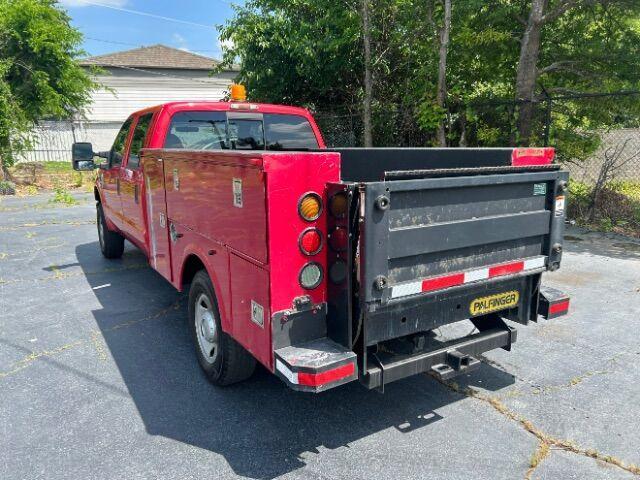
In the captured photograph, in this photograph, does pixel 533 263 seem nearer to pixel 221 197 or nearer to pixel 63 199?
pixel 221 197

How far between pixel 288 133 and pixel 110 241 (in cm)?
368

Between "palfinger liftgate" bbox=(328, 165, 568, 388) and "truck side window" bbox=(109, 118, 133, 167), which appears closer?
"palfinger liftgate" bbox=(328, 165, 568, 388)

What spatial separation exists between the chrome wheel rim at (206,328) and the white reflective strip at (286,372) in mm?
1003

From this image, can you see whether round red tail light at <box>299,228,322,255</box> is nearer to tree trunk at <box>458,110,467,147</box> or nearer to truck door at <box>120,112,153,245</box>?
truck door at <box>120,112,153,245</box>

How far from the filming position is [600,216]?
9.38 meters

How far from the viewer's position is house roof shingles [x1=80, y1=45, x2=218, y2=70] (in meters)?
33.7

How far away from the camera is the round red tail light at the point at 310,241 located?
274 cm

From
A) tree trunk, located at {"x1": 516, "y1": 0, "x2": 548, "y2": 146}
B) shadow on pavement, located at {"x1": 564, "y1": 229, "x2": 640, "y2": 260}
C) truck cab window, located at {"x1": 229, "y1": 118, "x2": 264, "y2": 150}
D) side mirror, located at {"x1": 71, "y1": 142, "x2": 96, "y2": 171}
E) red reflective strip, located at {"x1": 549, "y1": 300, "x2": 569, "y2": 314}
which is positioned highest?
tree trunk, located at {"x1": 516, "y1": 0, "x2": 548, "y2": 146}

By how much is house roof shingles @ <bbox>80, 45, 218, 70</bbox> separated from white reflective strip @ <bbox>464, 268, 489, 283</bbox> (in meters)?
34.4

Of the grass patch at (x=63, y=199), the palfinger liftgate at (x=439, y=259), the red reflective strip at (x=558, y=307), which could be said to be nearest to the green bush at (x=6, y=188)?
the grass patch at (x=63, y=199)

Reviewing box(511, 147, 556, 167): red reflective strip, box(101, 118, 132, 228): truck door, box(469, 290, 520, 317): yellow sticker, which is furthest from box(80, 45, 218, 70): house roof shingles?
box(469, 290, 520, 317): yellow sticker

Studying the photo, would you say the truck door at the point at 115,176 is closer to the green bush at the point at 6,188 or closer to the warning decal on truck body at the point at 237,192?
the warning decal on truck body at the point at 237,192

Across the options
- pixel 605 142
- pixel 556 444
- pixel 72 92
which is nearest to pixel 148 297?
pixel 556 444

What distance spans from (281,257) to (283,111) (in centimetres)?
324
